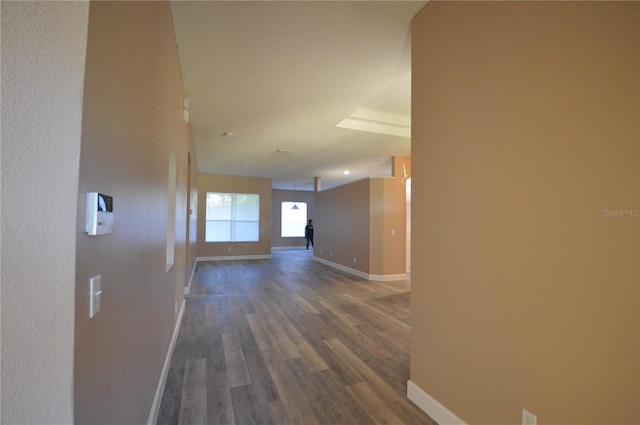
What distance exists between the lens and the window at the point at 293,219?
1255 cm

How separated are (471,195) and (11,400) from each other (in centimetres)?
190

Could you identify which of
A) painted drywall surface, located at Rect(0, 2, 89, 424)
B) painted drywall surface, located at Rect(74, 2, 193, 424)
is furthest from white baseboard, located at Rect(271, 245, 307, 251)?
painted drywall surface, located at Rect(0, 2, 89, 424)

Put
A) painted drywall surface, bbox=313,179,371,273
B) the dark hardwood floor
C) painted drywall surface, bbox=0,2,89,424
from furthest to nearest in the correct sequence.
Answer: painted drywall surface, bbox=313,179,371,273, the dark hardwood floor, painted drywall surface, bbox=0,2,89,424

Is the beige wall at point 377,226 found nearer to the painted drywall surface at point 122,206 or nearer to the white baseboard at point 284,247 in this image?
the painted drywall surface at point 122,206

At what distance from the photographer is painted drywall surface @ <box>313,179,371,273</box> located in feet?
20.7

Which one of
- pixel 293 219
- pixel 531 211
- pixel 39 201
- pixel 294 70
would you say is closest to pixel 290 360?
pixel 531 211

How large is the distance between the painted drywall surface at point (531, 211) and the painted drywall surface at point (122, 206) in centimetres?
169

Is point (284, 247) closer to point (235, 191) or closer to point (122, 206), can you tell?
point (235, 191)

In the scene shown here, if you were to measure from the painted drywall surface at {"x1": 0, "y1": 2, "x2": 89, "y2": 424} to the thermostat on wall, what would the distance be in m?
0.07

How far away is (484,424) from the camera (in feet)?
4.78

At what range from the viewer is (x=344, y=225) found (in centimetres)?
720

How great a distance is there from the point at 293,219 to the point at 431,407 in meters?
11.2

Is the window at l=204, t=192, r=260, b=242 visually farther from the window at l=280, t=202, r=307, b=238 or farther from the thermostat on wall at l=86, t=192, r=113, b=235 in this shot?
the thermostat on wall at l=86, t=192, r=113, b=235

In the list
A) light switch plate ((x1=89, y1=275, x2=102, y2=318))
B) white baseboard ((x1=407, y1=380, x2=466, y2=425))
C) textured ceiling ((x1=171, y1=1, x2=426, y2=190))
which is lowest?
white baseboard ((x1=407, y1=380, x2=466, y2=425))
